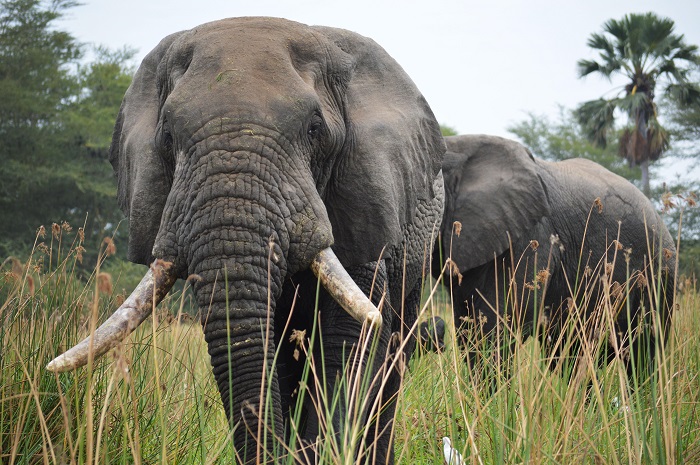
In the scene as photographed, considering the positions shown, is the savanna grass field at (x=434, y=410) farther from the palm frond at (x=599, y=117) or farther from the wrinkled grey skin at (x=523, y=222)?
the palm frond at (x=599, y=117)

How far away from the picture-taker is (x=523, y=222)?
7.77m

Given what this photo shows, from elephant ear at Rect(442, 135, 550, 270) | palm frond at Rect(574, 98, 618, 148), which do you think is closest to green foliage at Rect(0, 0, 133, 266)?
palm frond at Rect(574, 98, 618, 148)

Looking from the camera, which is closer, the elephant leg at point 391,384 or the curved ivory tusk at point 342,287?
the curved ivory tusk at point 342,287

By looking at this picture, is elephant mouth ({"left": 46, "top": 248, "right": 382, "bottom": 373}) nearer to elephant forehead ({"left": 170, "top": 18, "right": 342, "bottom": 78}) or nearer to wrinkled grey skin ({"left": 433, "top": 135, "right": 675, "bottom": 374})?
elephant forehead ({"left": 170, "top": 18, "right": 342, "bottom": 78})

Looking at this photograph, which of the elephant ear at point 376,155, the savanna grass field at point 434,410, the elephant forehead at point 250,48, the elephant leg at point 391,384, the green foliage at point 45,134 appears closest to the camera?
the savanna grass field at point 434,410

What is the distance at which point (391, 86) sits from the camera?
15.5 feet

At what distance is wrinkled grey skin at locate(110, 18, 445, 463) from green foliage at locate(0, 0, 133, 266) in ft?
82.8

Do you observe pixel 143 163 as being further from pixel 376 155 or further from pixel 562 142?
pixel 562 142

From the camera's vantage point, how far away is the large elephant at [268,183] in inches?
137

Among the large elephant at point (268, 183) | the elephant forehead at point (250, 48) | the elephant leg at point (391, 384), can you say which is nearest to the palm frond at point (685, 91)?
the elephant leg at point (391, 384)

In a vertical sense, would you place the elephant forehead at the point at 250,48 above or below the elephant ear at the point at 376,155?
above

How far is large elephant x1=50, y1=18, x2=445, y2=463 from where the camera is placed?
3486 millimetres

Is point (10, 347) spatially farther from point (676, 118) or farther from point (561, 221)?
point (676, 118)

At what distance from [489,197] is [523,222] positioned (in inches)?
14.0
